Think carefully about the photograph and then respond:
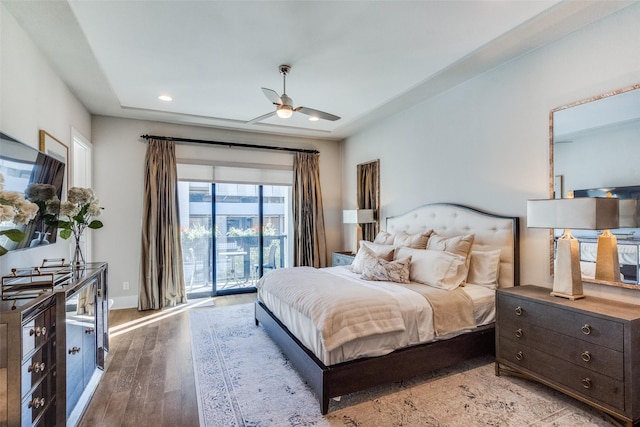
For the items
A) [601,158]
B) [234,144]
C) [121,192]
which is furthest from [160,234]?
[601,158]

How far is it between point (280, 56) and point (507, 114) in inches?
90.9

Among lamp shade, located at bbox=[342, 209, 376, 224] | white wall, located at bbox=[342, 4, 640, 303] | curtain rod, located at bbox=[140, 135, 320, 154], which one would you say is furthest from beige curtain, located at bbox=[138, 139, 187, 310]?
white wall, located at bbox=[342, 4, 640, 303]

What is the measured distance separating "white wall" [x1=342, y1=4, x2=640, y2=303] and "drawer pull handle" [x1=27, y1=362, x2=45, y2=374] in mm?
3697

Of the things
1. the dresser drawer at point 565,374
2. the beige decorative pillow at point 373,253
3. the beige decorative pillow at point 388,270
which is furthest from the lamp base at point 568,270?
the beige decorative pillow at point 373,253

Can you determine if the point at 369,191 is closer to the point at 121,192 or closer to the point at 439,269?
the point at 439,269

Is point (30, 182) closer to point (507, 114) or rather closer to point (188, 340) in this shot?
point (188, 340)

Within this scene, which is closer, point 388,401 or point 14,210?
point 14,210

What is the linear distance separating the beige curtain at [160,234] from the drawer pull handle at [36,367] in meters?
3.13

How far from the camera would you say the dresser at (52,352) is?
147 centimetres

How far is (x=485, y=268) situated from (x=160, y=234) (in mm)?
4389

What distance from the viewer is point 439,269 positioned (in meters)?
2.97

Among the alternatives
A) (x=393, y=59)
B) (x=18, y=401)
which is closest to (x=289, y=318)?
(x=18, y=401)

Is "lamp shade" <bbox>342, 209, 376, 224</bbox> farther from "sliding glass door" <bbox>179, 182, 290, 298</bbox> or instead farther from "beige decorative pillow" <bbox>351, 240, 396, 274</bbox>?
"sliding glass door" <bbox>179, 182, 290, 298</bbox>

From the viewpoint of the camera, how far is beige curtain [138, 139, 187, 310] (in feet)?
15.5
